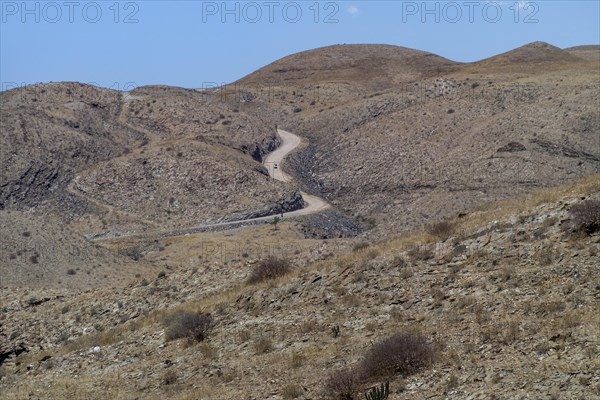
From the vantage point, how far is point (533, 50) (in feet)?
318

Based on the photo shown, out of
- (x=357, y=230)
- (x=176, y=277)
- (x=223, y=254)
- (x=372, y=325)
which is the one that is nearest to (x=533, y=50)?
(x=357, y=230)

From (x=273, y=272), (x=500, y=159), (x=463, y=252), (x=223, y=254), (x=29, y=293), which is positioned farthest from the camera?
(x=500, y=159)

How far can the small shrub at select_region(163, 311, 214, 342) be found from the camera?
19.7 metres

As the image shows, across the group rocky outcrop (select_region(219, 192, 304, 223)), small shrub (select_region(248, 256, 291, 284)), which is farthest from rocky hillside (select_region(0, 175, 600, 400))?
rocky outcrop (select_region(219, 192, 304, 223))

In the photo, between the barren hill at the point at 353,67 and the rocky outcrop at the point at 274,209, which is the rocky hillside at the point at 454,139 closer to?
the rocky outcrop at the point at 274,209

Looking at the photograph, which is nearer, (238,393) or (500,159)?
(238,393)

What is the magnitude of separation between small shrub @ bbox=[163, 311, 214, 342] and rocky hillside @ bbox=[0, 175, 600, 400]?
0.15 metres

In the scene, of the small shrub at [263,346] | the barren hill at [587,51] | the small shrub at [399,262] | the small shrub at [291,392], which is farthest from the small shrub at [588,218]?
the barren hill at [587,51]

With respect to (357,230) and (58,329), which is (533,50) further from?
(58,329)

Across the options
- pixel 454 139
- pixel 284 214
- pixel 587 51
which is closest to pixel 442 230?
pixel 284 214

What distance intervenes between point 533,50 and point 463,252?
83.2 metres

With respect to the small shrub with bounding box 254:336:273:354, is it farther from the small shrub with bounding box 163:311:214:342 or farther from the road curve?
the road curve

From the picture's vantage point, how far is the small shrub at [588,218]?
1761cm

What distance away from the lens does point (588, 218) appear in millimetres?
17750
